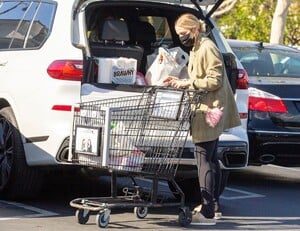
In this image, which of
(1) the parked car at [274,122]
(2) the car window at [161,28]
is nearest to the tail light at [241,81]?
(2) the car window at [161,28]

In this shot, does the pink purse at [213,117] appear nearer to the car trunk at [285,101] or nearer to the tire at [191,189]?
the tire at [191,189]

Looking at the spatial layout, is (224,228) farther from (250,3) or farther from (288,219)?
(250,3)

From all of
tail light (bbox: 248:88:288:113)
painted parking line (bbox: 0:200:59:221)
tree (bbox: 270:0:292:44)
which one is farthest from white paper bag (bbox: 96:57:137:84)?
tree (bbox: 270:0:292:44)

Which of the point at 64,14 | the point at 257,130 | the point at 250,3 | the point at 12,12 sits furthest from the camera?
the point at 250,3

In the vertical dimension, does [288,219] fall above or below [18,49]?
below

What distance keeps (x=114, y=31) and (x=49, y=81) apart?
1.21 meters

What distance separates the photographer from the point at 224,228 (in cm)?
731

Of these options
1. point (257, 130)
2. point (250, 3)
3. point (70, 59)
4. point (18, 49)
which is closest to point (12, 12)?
point (18, 49)

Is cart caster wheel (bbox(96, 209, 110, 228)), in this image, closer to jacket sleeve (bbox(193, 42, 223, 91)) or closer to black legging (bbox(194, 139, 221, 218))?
black legging (bbox(194, 139, 221, 218))

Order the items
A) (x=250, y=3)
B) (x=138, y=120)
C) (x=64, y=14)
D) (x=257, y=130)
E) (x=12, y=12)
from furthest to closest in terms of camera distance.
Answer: (x=250, y=3), (x=257, y=130), (x=12, y=12), (x=64, y=14), (x=138, y=120)

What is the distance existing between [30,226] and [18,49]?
1.66 metres

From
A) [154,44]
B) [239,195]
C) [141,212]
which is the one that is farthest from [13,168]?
[239,195]

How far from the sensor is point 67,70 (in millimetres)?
7184

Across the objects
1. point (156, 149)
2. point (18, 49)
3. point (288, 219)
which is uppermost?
point (18, 49)
